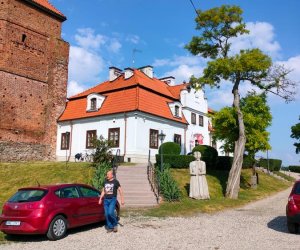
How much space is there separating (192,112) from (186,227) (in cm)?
2616

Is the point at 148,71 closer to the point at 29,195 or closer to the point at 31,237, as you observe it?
the point at 29,195

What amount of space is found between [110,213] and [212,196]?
11.0 metres

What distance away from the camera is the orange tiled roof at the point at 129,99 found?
30.4 metres

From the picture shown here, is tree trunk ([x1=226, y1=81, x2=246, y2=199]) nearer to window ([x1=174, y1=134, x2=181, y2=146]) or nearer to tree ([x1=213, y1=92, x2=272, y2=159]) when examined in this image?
tree ([x1=213, y1=92, x2=272, y2=159])

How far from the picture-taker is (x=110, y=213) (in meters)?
10.6

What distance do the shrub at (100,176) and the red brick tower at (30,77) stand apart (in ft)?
44.8

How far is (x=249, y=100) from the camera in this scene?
963 inches

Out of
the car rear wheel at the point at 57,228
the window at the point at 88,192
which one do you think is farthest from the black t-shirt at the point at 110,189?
the car rear wheel at the point at 57,228

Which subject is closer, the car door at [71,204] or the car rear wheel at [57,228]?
the car rear wheel at [57,228]

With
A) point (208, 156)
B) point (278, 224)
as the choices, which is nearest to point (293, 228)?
point (278, 224)

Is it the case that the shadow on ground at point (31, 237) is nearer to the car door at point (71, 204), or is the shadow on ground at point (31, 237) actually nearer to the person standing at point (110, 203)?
the car door at point (71, 204)

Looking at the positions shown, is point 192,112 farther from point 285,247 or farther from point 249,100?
point 285,247

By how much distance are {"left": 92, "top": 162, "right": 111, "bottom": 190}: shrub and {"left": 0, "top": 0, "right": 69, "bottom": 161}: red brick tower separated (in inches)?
538

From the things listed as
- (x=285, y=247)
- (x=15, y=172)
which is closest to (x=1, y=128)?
(x=15, y=172)
